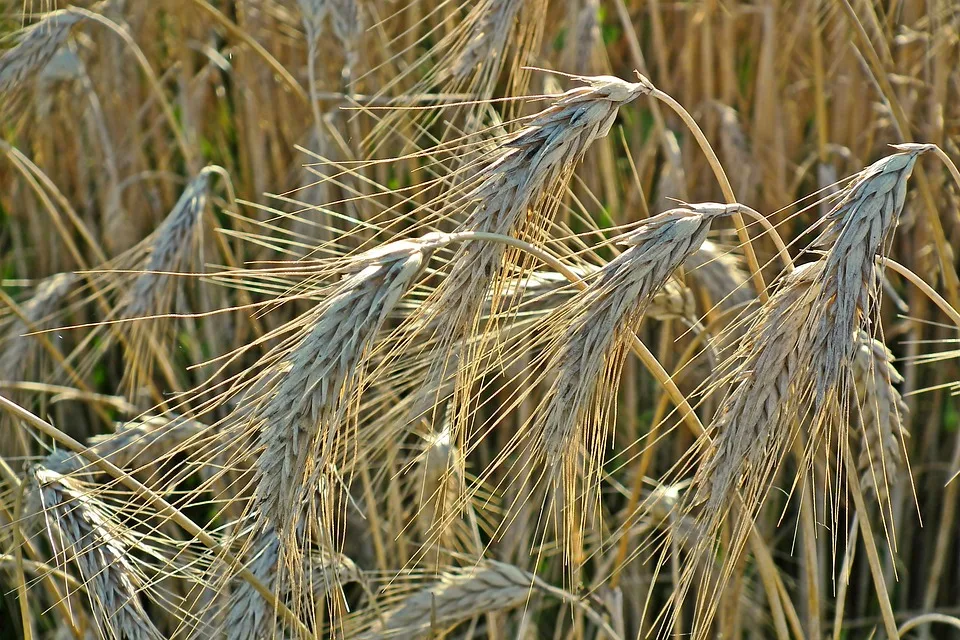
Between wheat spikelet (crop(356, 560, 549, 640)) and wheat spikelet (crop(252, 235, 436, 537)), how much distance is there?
0.55 m

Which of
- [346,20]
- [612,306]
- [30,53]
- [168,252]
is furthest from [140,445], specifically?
[612,306]

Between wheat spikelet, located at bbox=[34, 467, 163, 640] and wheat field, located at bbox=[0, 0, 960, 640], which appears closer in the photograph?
wheat field, located at bbox=[0, 0, 960, 640]

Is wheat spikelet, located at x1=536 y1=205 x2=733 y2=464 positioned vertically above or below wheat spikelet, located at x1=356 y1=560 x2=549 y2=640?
above

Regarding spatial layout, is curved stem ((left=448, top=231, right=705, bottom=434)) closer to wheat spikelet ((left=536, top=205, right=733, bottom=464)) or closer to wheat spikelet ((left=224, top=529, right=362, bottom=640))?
wheat spikelet ((left=536, top=205, right=733, bottom=464))

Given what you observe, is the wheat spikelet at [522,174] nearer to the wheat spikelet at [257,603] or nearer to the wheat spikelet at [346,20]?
the wheat spikelet at [257,603]

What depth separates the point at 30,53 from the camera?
1624mm

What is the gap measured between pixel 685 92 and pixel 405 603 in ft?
4.75

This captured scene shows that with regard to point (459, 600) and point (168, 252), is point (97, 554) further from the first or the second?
point (168, 252)

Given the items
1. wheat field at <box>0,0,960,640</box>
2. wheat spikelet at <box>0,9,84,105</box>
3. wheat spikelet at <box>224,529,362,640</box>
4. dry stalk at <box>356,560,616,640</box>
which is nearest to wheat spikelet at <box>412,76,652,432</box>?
wheat field at <box>0,0,960,640</box>

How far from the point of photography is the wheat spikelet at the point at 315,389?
2.74 feet

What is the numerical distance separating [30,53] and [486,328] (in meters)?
1.08

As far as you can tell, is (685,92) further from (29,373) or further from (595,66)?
(29,373)

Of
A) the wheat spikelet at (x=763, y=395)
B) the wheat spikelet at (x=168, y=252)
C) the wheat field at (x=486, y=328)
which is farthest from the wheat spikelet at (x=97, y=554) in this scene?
the wheat spikelet at (x=763, y=395)

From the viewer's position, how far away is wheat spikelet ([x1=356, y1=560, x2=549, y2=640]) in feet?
4.38
